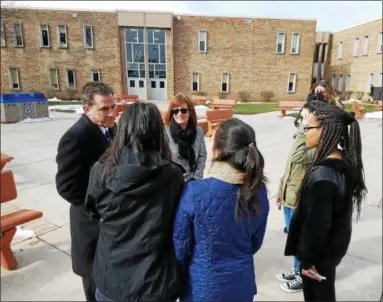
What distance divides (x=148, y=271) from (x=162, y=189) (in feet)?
1.47

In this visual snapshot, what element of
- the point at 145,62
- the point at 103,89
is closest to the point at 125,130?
the point at 103,89

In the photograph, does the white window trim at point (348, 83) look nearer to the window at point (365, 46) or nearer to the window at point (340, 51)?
the window at point (340, 51)

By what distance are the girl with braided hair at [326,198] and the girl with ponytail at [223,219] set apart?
1.33ft

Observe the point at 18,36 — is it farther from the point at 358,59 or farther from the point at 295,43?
the point at 358,59

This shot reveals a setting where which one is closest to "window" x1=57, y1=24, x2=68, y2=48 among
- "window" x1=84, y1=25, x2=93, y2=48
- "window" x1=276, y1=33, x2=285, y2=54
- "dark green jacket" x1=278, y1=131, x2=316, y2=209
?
"window" x1=84, y1=25, x2=93, y2=48

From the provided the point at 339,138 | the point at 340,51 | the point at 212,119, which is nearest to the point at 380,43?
the point at 340,51

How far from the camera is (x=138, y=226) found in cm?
155

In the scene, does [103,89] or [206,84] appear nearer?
[103,89]

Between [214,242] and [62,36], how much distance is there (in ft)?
106

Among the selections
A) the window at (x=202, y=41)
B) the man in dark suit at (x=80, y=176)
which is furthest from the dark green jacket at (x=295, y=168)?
the window at (x=202, y=41)

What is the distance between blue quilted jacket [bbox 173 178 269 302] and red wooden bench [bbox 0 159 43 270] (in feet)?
7.02

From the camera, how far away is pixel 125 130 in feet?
5.05

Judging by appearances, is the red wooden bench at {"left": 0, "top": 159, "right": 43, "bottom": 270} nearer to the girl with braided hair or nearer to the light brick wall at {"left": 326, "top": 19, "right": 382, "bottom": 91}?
the girl with braided hair

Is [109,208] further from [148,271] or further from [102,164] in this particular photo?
[148,271]
